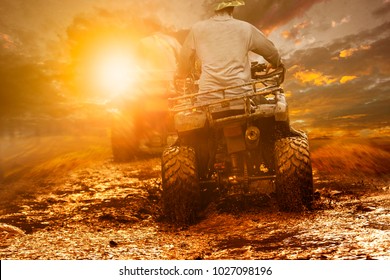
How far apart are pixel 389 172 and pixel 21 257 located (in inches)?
200

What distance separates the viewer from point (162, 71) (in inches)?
273

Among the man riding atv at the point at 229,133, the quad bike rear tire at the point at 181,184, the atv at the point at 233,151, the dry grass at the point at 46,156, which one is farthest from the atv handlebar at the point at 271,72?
the dry grass at the point at 46,156

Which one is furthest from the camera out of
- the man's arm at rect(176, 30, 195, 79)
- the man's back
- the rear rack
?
the man's arm at rect(176, 30, 195, 79)

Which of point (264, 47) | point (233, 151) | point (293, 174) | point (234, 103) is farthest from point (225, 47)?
point (293, 174)

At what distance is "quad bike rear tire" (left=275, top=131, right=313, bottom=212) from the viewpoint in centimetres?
301

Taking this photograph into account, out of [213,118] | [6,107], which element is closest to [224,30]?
[213,118]

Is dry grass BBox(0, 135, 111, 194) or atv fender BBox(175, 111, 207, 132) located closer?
atv fender BBox(175, 111, 207, 132)

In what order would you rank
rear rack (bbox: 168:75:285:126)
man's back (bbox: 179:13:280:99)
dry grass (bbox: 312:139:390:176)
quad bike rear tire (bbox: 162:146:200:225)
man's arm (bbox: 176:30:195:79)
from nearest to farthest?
rear rack (bbox: 168:75:285:126), quad bike rear tire (bbox: 162:146:200:225), man's back (bbox: 179:13:280:99), man's arm (bbox: 176:30:195:79), dry grass (bbox: 312:139:390:176)

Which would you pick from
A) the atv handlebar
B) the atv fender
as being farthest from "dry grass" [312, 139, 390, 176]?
the atv fender

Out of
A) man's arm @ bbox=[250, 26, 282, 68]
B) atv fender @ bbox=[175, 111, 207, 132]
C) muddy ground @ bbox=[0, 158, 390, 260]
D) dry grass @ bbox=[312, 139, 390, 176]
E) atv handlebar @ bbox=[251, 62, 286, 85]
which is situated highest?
man's arm @ bbox=[250, 26, 282, 68]

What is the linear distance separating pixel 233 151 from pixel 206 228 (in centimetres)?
74

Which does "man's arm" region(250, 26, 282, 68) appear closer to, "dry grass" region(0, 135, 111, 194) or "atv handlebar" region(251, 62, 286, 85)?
"atv handlebar" region(251, 62, 286, 85)

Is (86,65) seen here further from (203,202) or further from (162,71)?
(203,202)

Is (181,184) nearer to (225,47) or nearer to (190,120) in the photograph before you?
(190,120)
